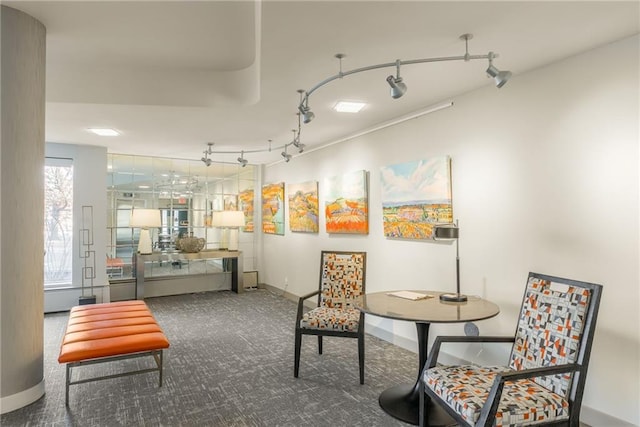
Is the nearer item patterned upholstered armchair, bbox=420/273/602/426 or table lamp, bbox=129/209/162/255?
patterned upholstered armchair, bbox=420/273/602/426

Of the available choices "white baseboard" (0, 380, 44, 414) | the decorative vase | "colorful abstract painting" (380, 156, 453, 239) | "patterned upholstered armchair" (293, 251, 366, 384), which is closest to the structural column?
"white baseboard" (0, 380, 44, 414)

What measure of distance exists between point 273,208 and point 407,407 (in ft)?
16.2

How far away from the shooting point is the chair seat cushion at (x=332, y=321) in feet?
10.6

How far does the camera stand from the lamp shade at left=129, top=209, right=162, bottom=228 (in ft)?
20.3

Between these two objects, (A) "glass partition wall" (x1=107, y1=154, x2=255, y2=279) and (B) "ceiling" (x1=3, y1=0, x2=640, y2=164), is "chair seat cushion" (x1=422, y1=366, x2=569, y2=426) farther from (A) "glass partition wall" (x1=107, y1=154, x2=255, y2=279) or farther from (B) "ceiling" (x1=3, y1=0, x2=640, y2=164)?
(A) "glass partition wall" (x1=107, y1=154, x2=255, y2=279)

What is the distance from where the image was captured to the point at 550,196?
2.85m

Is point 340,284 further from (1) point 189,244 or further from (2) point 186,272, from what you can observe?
(2) point 186,272

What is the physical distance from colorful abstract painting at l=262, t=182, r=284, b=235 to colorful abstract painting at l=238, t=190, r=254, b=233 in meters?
0.29

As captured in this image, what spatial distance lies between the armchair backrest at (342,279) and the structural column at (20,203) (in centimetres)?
239

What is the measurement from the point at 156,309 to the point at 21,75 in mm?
4067

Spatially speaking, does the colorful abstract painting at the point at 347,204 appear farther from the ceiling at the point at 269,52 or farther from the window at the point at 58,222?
the window at the point at 58,222

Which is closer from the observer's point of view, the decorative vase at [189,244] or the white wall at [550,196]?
the white wall at [550,196]

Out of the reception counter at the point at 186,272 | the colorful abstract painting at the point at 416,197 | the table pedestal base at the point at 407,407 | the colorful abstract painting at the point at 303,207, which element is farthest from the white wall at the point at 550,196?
the reception counter at the point at 186,272

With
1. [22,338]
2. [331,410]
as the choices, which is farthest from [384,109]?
[22,338]
